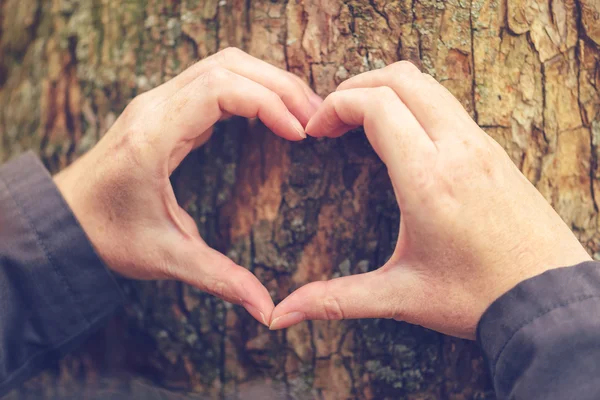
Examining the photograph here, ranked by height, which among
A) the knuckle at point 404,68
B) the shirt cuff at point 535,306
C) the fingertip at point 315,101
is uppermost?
the knuckle at point 404,68

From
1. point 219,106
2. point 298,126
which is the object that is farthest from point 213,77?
point 298,126

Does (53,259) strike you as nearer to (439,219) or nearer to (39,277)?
(39,277)

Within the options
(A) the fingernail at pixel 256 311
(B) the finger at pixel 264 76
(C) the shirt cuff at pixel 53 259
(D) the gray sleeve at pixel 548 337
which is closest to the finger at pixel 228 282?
(A) the fingernail at pixel 256 311

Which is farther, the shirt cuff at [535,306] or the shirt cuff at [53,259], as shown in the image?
the shirt cuff at [53,259]

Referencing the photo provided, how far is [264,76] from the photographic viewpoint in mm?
1379

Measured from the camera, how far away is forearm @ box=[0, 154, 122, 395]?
1.44 meters

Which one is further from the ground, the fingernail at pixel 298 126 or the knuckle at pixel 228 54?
the knuckle at pixel 228 54

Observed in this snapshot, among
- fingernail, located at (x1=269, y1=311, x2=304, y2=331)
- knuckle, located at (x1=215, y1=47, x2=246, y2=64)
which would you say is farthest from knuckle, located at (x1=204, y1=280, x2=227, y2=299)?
knuckle, located at (x1=215, y1=47, x2=246, y2=64)

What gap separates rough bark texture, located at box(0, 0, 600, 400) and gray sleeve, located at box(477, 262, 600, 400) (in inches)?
12.7

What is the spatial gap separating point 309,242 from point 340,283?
25cm

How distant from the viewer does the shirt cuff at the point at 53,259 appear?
145cm

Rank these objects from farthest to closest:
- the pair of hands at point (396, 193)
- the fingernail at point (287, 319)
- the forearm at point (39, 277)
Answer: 1. the forearm at point (39, 277)
2. the fingernail at point (287, 319)
3. the pair of hands at point (396, 193)

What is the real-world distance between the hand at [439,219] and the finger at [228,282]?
7 cm

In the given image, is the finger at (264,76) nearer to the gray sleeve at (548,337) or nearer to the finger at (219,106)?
the finger at (219,106)
